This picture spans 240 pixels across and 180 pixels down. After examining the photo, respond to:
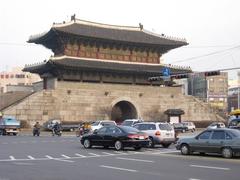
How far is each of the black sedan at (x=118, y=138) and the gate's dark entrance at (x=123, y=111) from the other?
142 feet

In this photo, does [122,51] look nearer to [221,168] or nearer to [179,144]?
[179,144]

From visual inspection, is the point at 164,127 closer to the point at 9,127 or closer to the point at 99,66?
the point at 9,127

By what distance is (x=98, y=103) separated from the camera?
225ft

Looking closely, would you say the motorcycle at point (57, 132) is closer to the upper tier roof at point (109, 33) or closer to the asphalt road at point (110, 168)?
the upper tier roof at point (109, 33)

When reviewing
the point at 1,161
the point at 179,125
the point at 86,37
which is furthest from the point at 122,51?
the point at 1,161

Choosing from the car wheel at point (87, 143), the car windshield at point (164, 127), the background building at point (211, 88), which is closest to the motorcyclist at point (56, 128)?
the car windshield at point (164, 127)

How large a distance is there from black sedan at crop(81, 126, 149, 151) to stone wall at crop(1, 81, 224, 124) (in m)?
33.6

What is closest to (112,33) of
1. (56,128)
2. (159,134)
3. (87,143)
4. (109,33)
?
(109,33)

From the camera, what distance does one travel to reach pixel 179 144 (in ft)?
81.8

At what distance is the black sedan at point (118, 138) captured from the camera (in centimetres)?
2747

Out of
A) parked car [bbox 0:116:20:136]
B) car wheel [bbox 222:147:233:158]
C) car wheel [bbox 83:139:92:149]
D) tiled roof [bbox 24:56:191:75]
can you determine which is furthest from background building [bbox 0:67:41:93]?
car wheel [bbox 222:147:233:158]

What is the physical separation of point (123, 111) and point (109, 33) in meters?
12.2

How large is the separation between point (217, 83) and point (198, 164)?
413ft

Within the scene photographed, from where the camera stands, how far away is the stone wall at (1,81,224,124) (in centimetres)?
6341
